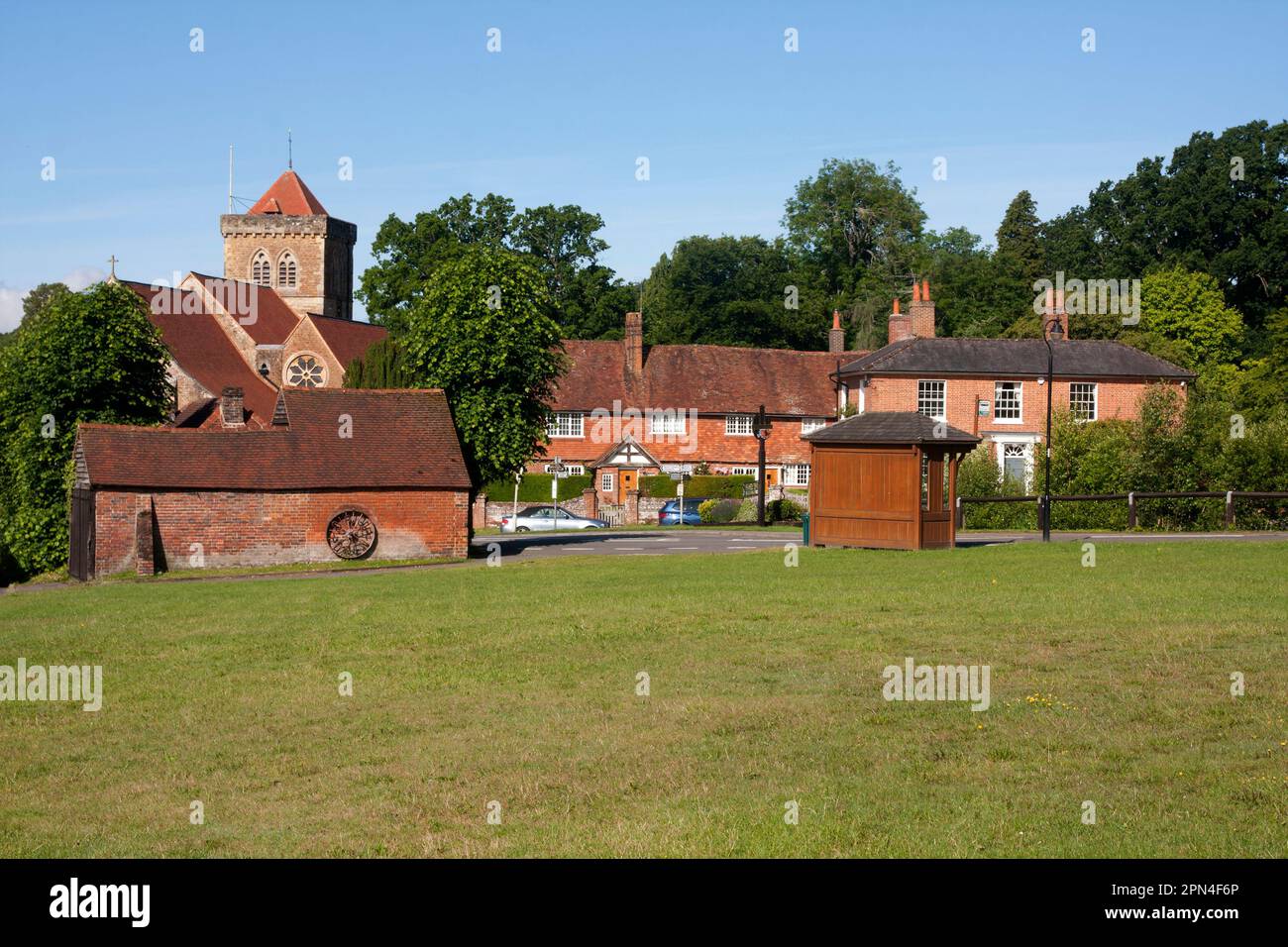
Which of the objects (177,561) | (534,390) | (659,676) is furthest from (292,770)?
(534,390)

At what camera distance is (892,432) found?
102 feet

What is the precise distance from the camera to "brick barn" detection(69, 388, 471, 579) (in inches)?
1406

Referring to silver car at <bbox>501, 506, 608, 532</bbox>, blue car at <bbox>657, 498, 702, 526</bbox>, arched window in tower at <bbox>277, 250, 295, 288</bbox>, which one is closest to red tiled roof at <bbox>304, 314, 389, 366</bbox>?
arched window in tower at <bbox>277, 250, 295, 288</bbox>

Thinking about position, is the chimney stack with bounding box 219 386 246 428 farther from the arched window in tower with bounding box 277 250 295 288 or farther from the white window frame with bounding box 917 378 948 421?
the arched window in tower with bounding box 277 250 295 288

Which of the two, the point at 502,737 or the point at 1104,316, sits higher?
the point at 1104,316

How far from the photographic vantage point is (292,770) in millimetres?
11773

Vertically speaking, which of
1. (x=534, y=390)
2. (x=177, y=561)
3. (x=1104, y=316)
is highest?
(x=1104, y=316)

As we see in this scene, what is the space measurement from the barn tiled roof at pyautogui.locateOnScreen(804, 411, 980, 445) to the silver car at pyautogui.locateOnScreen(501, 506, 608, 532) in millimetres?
25010

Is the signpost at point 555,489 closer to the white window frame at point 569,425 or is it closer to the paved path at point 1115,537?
the white window frame at point 569,425

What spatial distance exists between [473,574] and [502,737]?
18.1m

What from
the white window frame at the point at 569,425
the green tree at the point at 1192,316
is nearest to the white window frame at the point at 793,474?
the white window frame at the point at 569,425

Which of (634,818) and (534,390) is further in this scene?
(534,390)
